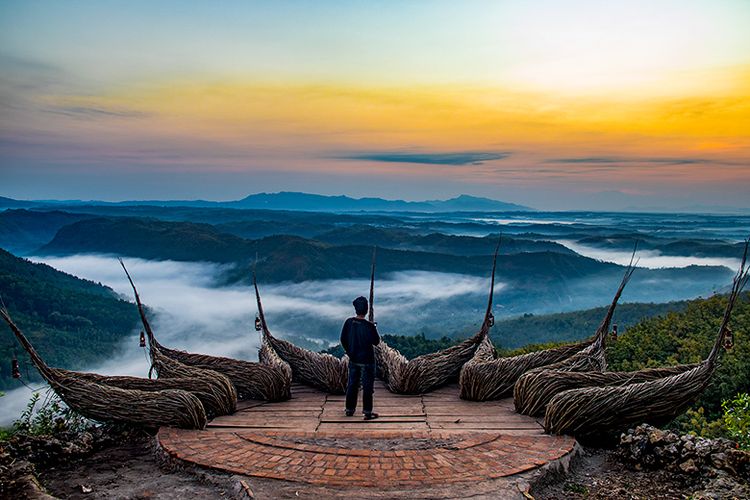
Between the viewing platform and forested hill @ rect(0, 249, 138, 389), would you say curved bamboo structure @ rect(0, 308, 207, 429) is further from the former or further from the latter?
forested hill @ rect(0, 249, 138, 389)

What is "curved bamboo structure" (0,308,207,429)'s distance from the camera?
5.98 m

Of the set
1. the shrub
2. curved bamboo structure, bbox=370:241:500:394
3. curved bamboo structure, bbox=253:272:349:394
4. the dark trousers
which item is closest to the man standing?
the dark trousers

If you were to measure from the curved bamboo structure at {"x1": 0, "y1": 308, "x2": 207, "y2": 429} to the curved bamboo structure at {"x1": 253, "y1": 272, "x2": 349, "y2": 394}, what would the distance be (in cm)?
194

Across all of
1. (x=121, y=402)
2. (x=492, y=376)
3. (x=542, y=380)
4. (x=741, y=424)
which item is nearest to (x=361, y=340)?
(x=492, y=376)

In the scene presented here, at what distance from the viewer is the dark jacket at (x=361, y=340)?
6.98 metres

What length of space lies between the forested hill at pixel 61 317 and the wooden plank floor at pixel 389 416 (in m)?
39.2

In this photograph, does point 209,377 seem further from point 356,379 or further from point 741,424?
point 741,424

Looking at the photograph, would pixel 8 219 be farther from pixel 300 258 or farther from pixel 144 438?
pixel 144 438

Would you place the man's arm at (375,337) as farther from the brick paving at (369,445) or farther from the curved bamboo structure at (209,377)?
the curved bamboo structure at (209,377)

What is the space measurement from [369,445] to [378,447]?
10 centimetres

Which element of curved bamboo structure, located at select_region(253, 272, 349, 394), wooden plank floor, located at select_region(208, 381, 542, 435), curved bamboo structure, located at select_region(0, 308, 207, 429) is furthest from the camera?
curved bamboo structure, located at select_region(253, 272, 349, 394)

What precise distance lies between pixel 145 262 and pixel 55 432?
9777 centimetres

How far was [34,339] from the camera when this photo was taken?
43000mm

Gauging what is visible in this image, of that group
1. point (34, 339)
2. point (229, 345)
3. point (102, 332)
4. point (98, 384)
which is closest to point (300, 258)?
point (229, 345)
